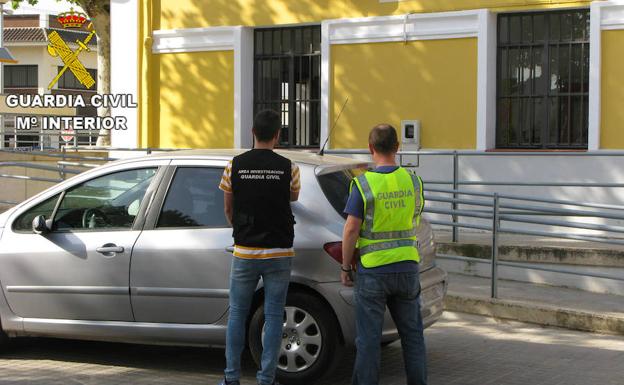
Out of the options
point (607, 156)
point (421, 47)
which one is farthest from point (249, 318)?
point (421, 47)

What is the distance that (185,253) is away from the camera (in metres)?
7.28

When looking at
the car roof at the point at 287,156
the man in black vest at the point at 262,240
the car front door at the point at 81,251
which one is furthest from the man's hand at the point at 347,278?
the car front door at the point at 81,251

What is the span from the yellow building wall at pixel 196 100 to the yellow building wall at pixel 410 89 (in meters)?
2.08

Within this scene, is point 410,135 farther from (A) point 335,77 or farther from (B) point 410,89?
(A) point 335,77

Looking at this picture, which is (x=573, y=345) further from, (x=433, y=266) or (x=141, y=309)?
(x=141, y=309)

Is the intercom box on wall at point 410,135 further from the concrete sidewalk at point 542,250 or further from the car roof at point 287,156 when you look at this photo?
the car roof at point 287,156

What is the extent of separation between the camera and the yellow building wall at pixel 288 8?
14.4m

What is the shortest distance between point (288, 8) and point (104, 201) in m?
9.04

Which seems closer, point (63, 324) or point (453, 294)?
point (63, 324)

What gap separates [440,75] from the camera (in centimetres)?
1488

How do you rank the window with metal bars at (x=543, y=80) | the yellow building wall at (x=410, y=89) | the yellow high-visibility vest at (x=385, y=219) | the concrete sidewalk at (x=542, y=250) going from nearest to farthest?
1. the yellow high-visibility vest at (x=385, y=219)
2. the concrete sidewalk at (x=542, y=250)
3. the window with metal bars at (x=543, y=80)
4. the yellow building wall at (x=410, y=89)

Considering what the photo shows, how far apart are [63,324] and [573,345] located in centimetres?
416

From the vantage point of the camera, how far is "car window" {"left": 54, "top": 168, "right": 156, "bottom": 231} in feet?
25.1

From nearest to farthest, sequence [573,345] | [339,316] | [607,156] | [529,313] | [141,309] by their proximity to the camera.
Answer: [339,316] < [141,309] < [573,345] < [529,313] < [607,156]
